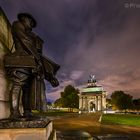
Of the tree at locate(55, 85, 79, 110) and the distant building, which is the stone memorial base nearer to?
the tree at locate(55, 85, 79, 110)

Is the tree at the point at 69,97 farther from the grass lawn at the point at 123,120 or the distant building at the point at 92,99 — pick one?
the grass lawn at the point at 123,120

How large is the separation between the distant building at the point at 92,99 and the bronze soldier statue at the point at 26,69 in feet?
380

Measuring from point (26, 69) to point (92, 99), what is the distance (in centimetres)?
12240

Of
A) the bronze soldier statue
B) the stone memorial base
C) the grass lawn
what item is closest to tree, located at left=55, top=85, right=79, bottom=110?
the grass lawn

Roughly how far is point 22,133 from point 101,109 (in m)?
119

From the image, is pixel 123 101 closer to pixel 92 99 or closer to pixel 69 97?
pixel 92 99

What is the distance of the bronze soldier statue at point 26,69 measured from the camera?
347 centimetres

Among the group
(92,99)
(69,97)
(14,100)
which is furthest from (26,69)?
(92,99)

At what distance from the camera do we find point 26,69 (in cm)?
350

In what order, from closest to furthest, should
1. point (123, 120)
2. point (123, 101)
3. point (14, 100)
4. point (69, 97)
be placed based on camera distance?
point (14, 100), point (123, 120), point (69, 97), point (123, 101)

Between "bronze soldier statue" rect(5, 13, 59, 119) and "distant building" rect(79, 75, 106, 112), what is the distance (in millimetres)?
115872

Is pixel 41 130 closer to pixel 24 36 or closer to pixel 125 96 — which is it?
pixel 24 36

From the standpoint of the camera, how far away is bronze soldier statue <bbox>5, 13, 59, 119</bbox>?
347cm

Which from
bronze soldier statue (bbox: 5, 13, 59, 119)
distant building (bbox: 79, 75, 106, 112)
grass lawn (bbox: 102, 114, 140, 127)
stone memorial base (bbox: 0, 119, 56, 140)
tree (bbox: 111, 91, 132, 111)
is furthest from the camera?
distant building (bbox: 79, 75, 106, 112)
